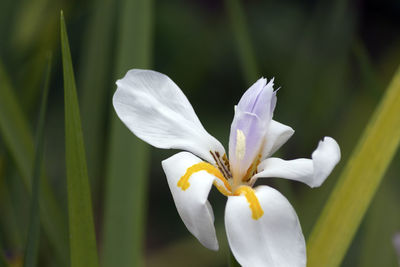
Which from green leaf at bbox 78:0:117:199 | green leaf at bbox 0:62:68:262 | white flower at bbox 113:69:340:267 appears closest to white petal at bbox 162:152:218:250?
white flower at bbox 113:69:340:267

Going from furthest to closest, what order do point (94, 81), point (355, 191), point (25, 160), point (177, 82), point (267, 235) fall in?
point (177, 82)
point (94, 81)
point (25, 160)
point (355, 191)
point (267, 235)

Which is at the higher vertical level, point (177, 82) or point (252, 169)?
point (252, 169)

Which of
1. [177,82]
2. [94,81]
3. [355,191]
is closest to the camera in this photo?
[355,191]

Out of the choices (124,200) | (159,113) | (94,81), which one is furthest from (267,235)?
(94,81)

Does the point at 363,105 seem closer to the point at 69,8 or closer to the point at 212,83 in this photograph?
the point at 212,83

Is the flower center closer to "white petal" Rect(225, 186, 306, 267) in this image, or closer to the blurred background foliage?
"white petal" Rect(225, 186, 306, 267)

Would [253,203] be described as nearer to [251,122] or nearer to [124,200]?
[251,122]

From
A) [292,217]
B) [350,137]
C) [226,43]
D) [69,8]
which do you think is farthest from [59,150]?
[292,217]
